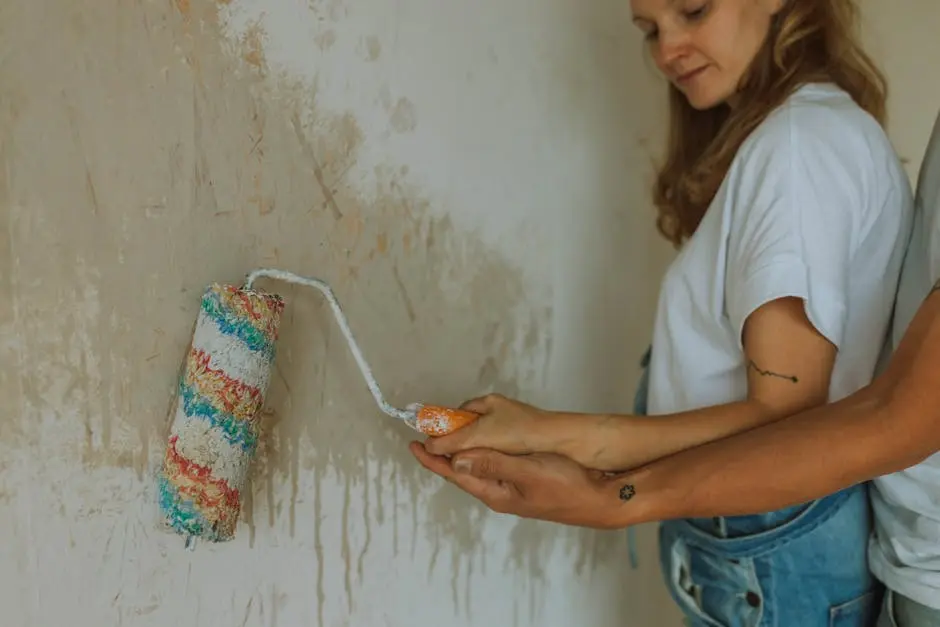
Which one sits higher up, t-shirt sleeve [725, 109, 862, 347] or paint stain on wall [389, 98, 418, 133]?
paint stain on wall [389, 98, 418, 133]

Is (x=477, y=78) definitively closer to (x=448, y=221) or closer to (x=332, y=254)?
(x=448, y=221)

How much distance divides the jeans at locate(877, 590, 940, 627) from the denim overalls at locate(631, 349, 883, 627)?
0.10 ft

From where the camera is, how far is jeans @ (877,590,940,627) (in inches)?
28.1

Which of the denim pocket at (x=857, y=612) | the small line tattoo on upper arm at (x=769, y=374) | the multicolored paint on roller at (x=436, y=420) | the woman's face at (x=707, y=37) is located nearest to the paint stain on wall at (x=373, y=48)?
the woman's face at (x=707, y=37)

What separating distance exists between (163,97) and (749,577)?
29.1 inches

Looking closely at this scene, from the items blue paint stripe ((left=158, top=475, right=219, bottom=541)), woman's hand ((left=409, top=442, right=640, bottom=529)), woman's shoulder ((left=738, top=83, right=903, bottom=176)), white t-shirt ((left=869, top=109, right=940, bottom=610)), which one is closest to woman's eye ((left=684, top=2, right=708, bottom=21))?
woman's shoulder ((left=738, top=83, right=903, bottom=176))

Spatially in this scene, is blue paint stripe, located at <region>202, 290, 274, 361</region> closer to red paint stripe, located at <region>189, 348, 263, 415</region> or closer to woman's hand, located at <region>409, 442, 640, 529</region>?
red paint stripe, located at <region>189, 348, 263, 415</region>

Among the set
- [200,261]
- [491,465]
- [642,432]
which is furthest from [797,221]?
[200,261]

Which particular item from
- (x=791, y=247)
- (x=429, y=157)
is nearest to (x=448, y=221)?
(x=429, y=157)

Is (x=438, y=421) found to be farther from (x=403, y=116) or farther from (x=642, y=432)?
(x=403, y=116)

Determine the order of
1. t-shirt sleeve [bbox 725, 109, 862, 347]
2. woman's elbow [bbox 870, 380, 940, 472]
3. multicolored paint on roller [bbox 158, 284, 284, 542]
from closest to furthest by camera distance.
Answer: woman's elbow [bbox 870, 380, 940, 472]
t-shirt sleeve [bbox 725, 109, 862, 347]
multicolored paint on roller [bbox 158, 284, 284, 542]

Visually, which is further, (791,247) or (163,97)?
(163,97)

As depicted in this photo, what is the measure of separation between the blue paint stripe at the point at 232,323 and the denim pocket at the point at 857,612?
1.97ft

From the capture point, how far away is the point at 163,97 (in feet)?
2.79
